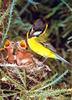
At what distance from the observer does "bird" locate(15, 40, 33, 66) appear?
171 cm

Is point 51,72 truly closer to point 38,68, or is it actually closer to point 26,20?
point 38,68

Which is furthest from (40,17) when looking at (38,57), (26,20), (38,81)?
(38,81)

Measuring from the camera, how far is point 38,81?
5.74 feet

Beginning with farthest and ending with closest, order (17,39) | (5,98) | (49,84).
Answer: (17,39) < (5,98) < (49,84)

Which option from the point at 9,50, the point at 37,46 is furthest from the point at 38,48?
the point at 9,50

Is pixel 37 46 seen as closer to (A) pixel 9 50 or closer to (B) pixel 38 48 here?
(B) pixel 38 48

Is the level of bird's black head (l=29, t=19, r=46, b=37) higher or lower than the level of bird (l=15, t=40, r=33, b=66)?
higher

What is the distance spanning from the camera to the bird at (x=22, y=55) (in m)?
1.71

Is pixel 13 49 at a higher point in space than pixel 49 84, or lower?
higher

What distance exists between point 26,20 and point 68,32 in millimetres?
208

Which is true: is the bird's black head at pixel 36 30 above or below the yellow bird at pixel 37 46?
above

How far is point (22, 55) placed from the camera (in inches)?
67.6

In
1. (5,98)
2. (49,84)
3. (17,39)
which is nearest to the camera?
(49,84)

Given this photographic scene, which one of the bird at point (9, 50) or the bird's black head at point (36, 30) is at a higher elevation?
the bird's black head at point (36, 30)
